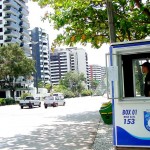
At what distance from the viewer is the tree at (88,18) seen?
1543 cm

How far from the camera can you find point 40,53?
6718 inches

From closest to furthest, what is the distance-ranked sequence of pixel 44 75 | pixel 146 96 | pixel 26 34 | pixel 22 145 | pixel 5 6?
1. pixel 146 96
2. pixel 22 145
3. pixel 5 6
4. pixel 26 34
5. pixel 44 75

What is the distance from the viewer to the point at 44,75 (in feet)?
554

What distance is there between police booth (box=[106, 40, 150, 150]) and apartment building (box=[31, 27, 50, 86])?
158 meters

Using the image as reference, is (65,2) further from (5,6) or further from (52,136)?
(5,6)

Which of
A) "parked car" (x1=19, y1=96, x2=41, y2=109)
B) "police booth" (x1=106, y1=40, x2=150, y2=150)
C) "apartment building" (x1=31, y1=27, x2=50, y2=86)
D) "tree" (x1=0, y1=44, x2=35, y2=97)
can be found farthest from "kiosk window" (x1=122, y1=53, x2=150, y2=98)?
"apartment building" (x1=31, y1=27, x2=50, y2=86)

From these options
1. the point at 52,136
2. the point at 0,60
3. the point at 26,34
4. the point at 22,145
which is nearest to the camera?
the point at 22,145

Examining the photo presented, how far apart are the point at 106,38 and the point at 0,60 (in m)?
54.1

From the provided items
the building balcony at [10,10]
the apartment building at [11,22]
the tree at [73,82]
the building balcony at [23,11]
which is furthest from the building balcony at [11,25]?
the tree at [73,82]

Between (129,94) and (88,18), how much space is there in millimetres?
9764

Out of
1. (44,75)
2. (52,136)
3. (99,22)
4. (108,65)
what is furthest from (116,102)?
(44,75)

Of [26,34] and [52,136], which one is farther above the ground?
[26,34]

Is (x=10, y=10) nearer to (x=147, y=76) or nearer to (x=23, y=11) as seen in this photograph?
(x=23, y=11)

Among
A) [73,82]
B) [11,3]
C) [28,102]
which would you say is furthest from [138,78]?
[73,82]
